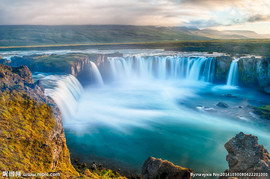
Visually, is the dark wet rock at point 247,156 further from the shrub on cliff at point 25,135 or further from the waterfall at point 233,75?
the waterfall at point 233,75

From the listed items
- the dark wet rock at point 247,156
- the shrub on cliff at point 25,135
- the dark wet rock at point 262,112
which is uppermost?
the shrub on cliff at point 25,135

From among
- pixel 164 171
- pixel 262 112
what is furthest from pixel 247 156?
pixel 262 112

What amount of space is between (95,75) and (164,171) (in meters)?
32.3

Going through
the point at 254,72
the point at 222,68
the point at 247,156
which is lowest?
the point at 247,156

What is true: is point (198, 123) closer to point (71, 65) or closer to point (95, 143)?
point (95, 143)

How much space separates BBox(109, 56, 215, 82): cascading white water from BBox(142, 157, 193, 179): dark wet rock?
35.0 meters

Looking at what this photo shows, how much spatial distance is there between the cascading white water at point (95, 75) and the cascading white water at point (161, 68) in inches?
165

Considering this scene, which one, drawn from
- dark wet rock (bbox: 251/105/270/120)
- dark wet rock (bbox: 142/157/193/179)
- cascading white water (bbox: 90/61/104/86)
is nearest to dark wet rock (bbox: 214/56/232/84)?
dark wet rock (bbox: 251/105/270/120)

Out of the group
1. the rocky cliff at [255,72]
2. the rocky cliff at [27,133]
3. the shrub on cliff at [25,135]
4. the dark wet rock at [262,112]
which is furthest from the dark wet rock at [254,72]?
the shrub on cliff at [25,135]

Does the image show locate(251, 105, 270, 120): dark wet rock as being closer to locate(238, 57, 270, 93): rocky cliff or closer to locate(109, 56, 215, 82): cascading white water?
locate(238, 57, 270, 93): rocky cliff

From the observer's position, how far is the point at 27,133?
5.57 m

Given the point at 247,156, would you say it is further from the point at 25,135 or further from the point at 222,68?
the point at 222,68

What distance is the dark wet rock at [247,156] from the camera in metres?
6.17

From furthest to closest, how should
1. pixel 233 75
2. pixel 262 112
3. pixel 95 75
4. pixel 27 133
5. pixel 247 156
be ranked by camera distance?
pixel 95 75, pixel 233 75, pixel 262 112, pixel 247 156, pixel 27 133
